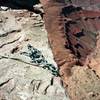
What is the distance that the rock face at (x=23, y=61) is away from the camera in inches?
154

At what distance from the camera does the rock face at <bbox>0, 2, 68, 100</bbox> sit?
3908mm

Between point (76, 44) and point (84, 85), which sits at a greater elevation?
point (76, 44)

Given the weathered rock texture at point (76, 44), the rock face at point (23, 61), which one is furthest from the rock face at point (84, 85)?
the rock face at point (23, 61)

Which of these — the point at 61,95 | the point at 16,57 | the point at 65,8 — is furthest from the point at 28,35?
the point at 61,95

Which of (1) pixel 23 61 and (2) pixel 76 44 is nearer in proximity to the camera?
(1) pixel 23 61

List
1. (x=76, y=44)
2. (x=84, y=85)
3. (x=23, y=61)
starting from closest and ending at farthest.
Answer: (x=84, y=85) < (x=23, y=61) < (x=76, y=44)

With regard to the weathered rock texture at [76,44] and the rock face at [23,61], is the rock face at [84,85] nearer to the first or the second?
the weathered rock texture at [76,44]

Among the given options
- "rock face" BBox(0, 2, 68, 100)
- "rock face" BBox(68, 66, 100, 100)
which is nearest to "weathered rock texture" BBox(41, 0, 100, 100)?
"rock face" BBox(68, 66, 100, 100)

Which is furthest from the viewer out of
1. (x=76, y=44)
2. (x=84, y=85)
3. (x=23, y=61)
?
(x=76, y=44)

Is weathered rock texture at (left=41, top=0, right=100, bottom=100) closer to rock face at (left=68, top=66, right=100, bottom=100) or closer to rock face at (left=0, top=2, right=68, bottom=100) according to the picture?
rock face at (left=68, top=66, right=100, bottom=100)

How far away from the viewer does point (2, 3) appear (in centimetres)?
534

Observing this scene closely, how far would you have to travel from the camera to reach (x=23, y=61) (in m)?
4.33

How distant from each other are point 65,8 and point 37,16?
0.45 metres

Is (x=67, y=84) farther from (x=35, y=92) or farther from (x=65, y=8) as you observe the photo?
(x=65, y=8)
